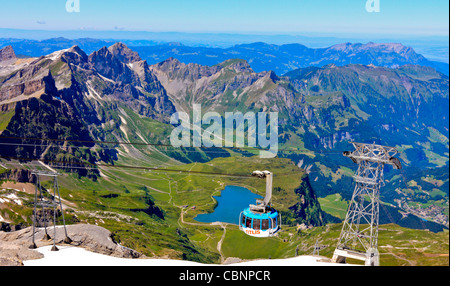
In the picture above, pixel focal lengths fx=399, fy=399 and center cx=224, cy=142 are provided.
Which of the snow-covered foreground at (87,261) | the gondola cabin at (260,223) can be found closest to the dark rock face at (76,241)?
the snow-covered foreground at (87,261)

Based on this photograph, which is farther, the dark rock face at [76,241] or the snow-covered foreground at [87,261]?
the dark rock face at [76,241]

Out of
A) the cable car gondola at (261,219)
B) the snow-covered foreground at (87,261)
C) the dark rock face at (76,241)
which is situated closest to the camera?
the cable car gondola at (261,219)

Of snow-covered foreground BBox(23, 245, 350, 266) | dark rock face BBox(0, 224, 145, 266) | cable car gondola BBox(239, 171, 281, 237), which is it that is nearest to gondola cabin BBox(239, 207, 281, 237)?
cable car gondola BBox(239, 171, 281, 237)

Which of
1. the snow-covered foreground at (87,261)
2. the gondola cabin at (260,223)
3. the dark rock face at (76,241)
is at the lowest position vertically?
the dark rock face at (76,241)

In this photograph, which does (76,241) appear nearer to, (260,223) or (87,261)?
(87,261)

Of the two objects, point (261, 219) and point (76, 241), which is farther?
point (76, 241)

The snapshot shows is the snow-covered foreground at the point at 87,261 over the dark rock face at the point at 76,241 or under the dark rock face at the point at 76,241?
over

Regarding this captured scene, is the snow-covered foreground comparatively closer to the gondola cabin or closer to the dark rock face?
the dark rock face

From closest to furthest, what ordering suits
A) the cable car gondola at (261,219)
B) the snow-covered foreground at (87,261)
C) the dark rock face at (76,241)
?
the cable car gondola at (261,219) < the snow-covered foreground at (87,261) < the dark rock face at (76,241)

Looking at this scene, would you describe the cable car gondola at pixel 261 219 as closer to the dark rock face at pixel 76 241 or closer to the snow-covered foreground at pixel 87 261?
the snow-covered foreground at pixel 87 261

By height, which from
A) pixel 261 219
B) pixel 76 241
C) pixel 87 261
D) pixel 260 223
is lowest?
pixel 76 241

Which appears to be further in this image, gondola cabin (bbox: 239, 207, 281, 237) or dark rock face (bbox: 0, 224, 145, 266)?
dark rock face (bbox: 0, 224, 145, 266)

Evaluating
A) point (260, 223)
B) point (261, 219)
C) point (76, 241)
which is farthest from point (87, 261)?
point (261, 219)
